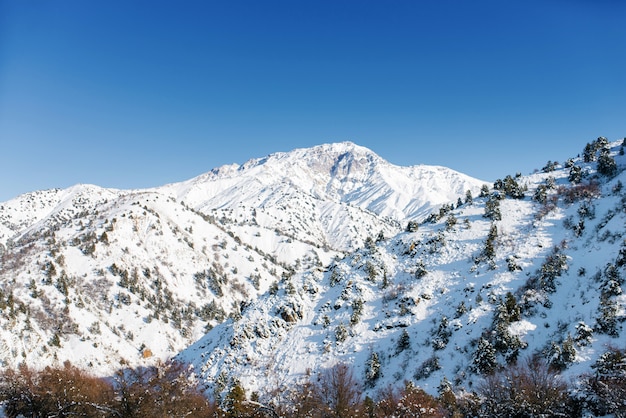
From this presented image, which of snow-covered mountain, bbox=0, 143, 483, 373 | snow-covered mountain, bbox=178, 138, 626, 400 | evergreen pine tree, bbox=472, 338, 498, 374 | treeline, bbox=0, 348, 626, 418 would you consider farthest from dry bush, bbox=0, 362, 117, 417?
evergreen pine tree, bbox=472, 338, 498, 374

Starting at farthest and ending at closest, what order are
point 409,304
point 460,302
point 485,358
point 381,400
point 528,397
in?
point 409,304 → point 460,302 → point 485,358 → point 381,400 → point 528,397

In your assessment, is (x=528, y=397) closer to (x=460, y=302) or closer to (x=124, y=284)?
(x=460, y=302)

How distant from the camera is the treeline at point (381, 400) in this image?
23266mm

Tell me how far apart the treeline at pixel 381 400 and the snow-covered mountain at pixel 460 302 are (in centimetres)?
286

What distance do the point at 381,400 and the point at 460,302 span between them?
1801 cm

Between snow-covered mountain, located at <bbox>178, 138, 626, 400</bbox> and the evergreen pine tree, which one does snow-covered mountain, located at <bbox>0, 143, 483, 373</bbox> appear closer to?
snow-covered mountain, located at <bbox>178, 138, 626, 400</bbox>

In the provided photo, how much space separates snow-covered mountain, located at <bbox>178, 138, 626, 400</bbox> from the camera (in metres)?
33.4

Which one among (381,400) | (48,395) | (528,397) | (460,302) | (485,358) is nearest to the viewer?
(528,397)

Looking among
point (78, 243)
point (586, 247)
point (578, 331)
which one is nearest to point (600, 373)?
point (578, 331)

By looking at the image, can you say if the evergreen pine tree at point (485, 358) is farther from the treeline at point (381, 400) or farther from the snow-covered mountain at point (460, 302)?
the treeline at point (381, 400)

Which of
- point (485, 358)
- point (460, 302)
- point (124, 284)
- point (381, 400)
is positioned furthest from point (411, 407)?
point (124, 284)

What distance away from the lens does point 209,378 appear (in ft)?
151

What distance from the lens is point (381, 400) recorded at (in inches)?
1184

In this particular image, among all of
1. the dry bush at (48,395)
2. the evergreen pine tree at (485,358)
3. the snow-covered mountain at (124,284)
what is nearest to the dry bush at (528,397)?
the evergreen pine tree at (485,358)
